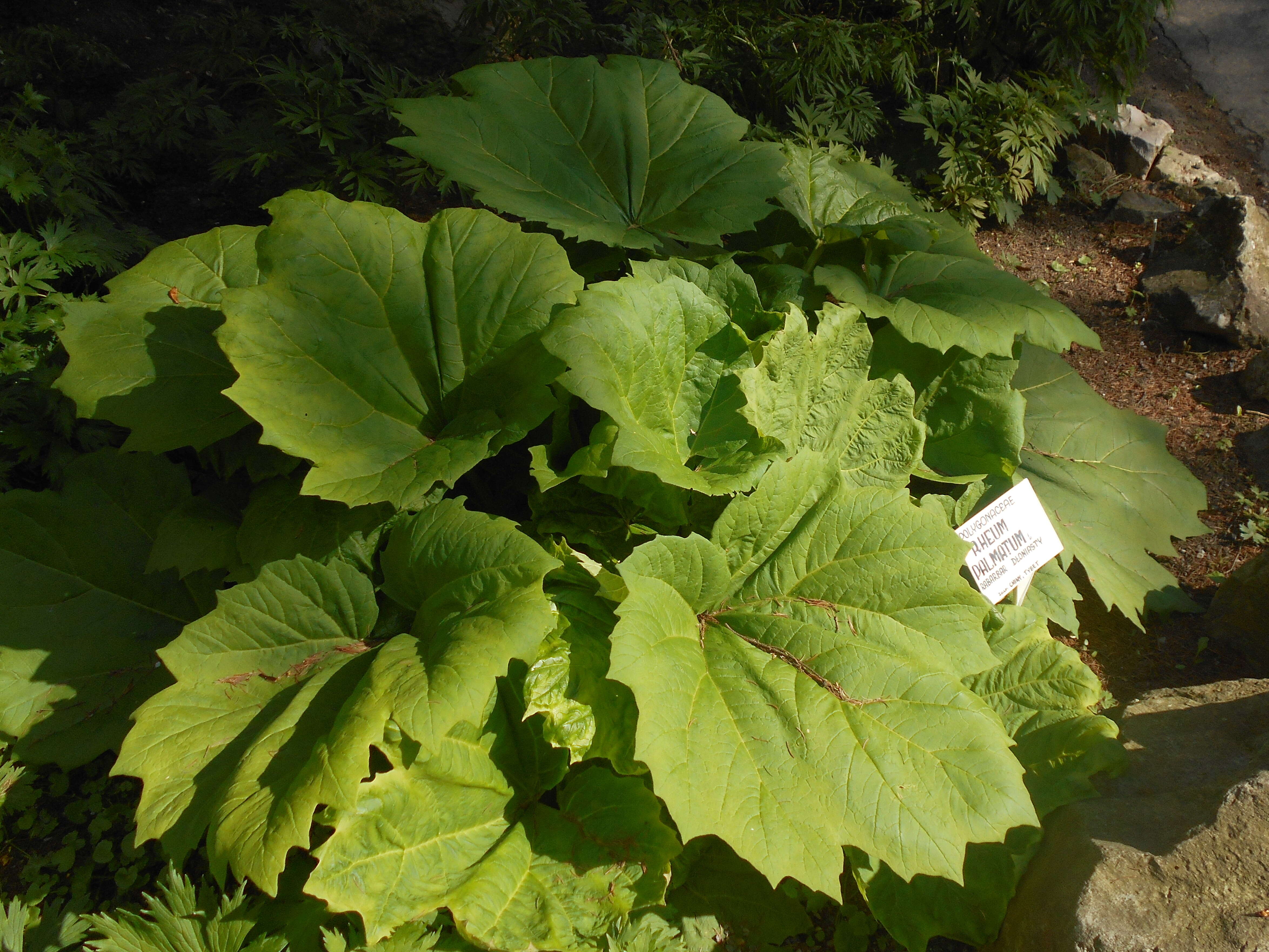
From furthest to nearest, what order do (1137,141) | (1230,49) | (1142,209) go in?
(1230,49) < (1137,141) < (1142,209)

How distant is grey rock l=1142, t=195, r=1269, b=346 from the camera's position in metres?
3.66

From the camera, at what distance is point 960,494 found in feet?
8.22

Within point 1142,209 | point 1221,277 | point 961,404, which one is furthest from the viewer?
point 1142,209

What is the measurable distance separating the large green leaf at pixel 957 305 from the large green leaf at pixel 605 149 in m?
0.38

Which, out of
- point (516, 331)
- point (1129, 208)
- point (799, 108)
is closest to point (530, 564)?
point (516, 331)

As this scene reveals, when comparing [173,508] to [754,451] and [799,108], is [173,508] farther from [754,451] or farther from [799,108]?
[799,108]

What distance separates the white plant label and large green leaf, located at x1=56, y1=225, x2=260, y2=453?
179cm

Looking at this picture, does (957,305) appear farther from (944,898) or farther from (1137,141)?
(1137,141)

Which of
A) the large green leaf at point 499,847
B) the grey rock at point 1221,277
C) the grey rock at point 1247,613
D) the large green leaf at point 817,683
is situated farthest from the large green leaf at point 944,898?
the grey rock at point 1221,277

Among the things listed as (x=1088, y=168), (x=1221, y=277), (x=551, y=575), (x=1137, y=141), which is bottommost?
(x=551, y=575)

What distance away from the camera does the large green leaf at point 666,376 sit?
167 centimetres

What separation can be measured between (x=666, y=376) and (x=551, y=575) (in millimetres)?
524

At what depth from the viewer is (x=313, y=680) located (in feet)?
5.48

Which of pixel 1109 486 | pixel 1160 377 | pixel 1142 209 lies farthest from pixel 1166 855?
pixel 1142 209
